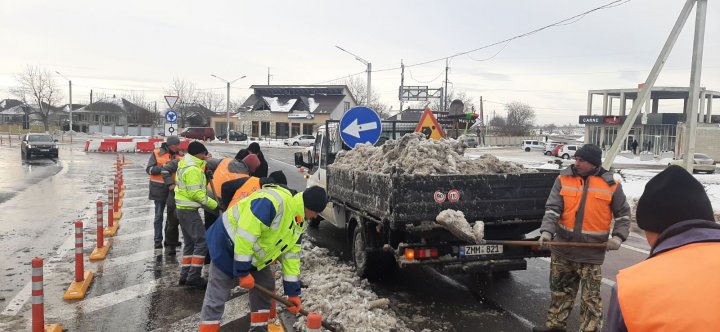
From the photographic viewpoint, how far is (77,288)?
20.5 feet

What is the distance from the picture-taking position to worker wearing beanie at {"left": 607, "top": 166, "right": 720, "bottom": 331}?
1455mm

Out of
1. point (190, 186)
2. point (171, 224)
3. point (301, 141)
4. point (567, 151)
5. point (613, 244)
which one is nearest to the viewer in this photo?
point (613, 244)

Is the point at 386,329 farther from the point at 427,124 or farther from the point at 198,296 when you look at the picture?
the point at 427,124

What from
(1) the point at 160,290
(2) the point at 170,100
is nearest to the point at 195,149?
(1) the point at 160,290

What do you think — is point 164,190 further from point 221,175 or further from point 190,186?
point 221,175

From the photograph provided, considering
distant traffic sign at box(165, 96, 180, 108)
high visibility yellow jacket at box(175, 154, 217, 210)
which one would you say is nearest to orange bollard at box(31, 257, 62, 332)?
high visibility yellow jacket at box(175, 154, 217, 210)

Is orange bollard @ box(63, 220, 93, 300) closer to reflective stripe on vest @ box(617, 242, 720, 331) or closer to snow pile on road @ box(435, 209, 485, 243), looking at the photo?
snow pile on road @ box(435, 209, 485, 243)

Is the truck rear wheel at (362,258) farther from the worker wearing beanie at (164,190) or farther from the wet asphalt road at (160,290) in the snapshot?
the worker wearing beanie at (164,190)

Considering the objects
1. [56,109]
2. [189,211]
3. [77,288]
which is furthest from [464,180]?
[56,109]

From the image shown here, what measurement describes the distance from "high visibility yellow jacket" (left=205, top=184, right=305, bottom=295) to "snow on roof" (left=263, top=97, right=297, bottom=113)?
213ft

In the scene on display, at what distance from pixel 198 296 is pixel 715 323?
18.4 feet

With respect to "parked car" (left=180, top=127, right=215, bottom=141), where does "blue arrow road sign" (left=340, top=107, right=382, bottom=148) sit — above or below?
above

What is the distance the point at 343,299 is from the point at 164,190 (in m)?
4.25

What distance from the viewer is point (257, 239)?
3846 mm
